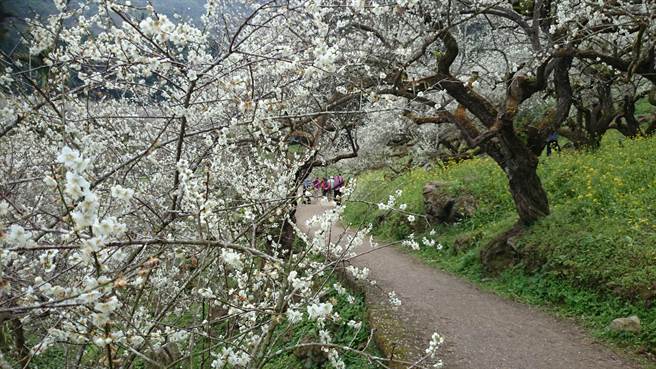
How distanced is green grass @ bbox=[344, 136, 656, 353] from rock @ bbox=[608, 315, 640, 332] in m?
0.06

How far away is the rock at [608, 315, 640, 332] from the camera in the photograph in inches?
206

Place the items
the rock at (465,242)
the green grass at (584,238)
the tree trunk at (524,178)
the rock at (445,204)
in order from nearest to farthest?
the green grass at (584,238)
the tree trunk at (524,178)
the rock at (465,242)
the rock at (445,204)

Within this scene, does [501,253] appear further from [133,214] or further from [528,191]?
[133,214]

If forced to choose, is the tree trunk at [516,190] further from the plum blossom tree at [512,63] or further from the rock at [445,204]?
the rock at [445,204]

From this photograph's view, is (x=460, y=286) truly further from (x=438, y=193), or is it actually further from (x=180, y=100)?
(x=180, y=100)

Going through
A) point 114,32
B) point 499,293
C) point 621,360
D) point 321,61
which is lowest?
point 621,360

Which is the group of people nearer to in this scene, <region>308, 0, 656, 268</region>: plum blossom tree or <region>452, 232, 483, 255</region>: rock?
<region>308, 0, 656, 268</region>: plum blossom tree

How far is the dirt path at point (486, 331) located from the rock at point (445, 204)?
2519 mm

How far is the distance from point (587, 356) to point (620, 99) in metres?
10.4

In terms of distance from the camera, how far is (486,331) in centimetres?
607

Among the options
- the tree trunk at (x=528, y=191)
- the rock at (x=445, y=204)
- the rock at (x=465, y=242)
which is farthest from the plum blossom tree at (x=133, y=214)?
the rock at (x=445, y=204)

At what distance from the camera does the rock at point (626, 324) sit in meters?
5.22

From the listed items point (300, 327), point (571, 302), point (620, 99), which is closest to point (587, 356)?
point (571, 302)

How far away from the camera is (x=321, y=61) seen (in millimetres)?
2713
